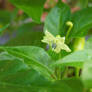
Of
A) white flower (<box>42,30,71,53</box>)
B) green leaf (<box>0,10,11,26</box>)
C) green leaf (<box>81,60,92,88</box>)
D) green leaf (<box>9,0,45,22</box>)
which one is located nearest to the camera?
green leaf (<box>81,60,92,88</box>)

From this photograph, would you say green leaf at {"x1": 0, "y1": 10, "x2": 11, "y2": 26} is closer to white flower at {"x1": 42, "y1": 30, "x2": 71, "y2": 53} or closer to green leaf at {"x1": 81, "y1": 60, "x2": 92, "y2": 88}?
white flower at {"x1": 42, "y1": 30, "x2": 71, "y2": 53}

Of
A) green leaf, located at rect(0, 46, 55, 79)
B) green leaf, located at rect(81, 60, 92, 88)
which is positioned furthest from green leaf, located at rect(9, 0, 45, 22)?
green leaf, located at rect(81, 60, 92, 88)

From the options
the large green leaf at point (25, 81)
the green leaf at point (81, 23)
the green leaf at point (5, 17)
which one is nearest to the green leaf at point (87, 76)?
the large green leaf at point (25, 81)

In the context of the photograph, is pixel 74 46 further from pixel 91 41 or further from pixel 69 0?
pixel 69 0

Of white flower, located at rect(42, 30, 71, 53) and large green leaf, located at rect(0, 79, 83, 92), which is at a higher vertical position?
white flower, located at rect(42, 30, 71, 53)

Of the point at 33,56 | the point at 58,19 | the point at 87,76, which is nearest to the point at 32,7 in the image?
the point at 58,19

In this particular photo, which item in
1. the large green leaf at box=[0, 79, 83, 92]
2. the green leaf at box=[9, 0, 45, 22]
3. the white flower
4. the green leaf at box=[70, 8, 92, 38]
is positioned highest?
the green leaf at box=[9, 0, 45, 22]
